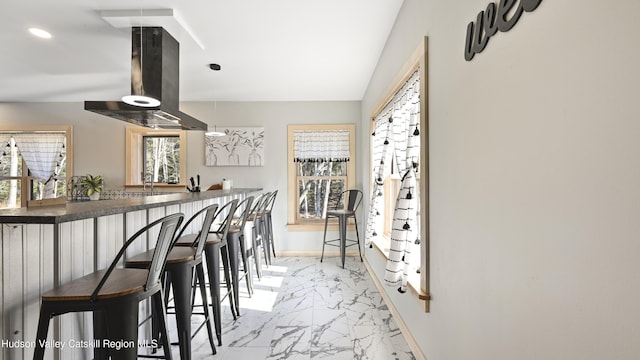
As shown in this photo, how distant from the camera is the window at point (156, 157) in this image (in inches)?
210

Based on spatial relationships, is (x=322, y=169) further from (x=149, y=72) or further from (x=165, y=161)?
(x=149, y=72)

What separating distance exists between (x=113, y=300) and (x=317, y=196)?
4208 mm

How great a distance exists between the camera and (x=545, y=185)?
917mm

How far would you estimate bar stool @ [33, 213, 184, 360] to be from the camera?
1.26 m

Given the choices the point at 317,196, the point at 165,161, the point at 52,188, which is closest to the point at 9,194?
the point at 52,188

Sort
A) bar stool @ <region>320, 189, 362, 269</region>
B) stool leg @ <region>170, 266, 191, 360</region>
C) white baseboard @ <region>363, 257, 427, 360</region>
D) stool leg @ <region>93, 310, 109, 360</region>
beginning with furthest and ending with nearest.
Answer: bar stool @ <region>320, 189, 362, 269</region> < white baseboard @ <region>363, 257, 427, 360</region> < stool leg @ <region>170, 266, 191, 360</region> < stool leg @ <region>93, 310, 109, 360</region>

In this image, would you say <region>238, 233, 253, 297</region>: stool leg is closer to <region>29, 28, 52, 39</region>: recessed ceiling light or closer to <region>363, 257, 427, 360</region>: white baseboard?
<region>363, 257, 427, 360</region>: white baseboard

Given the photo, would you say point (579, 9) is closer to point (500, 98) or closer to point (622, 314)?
point (500, 98)

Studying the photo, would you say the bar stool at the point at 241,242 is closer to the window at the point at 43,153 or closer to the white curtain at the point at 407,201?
the white curtain at the point at 407,201

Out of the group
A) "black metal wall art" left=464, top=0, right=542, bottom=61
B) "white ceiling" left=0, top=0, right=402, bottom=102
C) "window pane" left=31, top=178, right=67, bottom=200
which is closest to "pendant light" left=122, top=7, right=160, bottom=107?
"white ceiling" left=0, top=0, right=402, bottom=102

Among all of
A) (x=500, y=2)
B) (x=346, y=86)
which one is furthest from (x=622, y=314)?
(x=346, y=86)

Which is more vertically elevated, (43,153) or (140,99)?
(140,99)

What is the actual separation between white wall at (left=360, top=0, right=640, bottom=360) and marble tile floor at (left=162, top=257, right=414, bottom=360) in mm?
979

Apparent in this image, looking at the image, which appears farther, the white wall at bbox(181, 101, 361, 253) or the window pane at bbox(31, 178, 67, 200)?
the window pane at bbox(31, 178, 67, 200)
